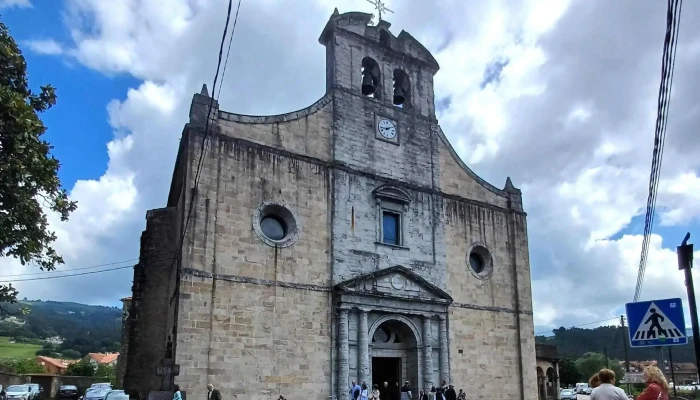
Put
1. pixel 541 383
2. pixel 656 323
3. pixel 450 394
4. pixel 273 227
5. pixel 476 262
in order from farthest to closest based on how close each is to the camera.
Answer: pixel 541 383 → pixel 476 262 → pixel 273 227 → pixel 450 394 → pixel 656 323

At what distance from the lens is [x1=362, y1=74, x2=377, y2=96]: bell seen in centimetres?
2259

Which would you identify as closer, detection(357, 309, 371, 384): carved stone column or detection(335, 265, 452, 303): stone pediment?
detection(357, 309, 371, 384): carved stone column

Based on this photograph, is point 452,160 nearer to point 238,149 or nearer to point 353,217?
point 353,217

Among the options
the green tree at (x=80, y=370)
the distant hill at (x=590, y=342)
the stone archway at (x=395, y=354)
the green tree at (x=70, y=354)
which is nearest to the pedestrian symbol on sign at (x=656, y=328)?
the stone archway at (x=395, y=354)

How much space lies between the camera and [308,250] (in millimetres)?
18938

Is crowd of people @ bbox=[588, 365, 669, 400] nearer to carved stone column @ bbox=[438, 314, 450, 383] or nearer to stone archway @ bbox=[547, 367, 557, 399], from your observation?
carved stone column @ bbox=[438, 314, 450, 383]

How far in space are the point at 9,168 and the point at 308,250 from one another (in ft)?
32.5

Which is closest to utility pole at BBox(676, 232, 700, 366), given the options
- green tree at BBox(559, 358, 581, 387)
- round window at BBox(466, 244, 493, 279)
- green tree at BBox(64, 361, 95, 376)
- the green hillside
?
round window at BBox(466, 244, 493, 279)

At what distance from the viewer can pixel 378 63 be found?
22875mm

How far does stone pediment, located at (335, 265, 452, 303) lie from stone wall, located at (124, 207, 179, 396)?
5.81 meters

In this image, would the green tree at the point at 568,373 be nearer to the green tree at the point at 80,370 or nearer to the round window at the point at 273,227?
the green tree at the point at 80,370

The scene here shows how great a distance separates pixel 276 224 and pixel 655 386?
45.9ft

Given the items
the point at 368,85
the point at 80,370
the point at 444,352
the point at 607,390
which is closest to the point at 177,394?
the point at 444,352

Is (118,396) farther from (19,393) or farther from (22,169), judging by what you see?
(22,169)
